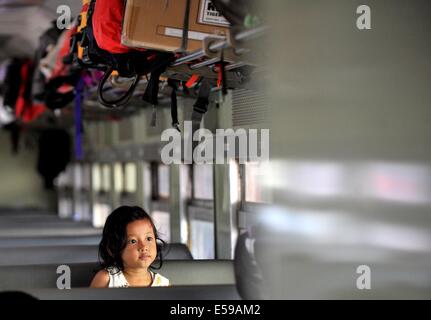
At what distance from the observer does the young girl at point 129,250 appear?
277 centimetres

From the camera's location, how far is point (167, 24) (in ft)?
8.44

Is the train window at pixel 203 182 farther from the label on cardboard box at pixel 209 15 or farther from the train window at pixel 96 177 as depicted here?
the train window at pixel 96 177

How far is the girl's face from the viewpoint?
2783 millimetres

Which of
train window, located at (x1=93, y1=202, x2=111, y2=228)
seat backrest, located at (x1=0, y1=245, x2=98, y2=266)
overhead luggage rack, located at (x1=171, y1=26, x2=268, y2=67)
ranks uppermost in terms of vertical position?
overhead luggage rack, located at (x1=171, y1=26, x2=268, y2=67)

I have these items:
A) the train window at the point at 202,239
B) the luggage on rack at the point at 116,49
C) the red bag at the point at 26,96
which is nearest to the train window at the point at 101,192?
the red bag at the point at 26,96

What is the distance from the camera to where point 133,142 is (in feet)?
20.2

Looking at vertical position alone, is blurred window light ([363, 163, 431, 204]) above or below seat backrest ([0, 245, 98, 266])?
above

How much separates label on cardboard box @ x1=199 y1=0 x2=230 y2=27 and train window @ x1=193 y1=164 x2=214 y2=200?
1326 mm

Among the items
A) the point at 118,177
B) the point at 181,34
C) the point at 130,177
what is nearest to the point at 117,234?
the point at 181,34

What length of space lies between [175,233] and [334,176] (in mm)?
3109

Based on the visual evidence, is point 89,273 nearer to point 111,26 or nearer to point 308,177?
point 111,26

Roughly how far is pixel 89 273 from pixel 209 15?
111 centimetres

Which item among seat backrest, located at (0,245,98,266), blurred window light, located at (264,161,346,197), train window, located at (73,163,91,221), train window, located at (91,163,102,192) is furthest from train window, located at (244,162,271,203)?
train window, located at (73,163,91,221)

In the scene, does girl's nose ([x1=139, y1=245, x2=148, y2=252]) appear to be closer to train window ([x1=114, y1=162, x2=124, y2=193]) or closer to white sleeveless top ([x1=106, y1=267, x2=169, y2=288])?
white sleeveless top ([x1=106, y1=267, x2=169, y2=288])
